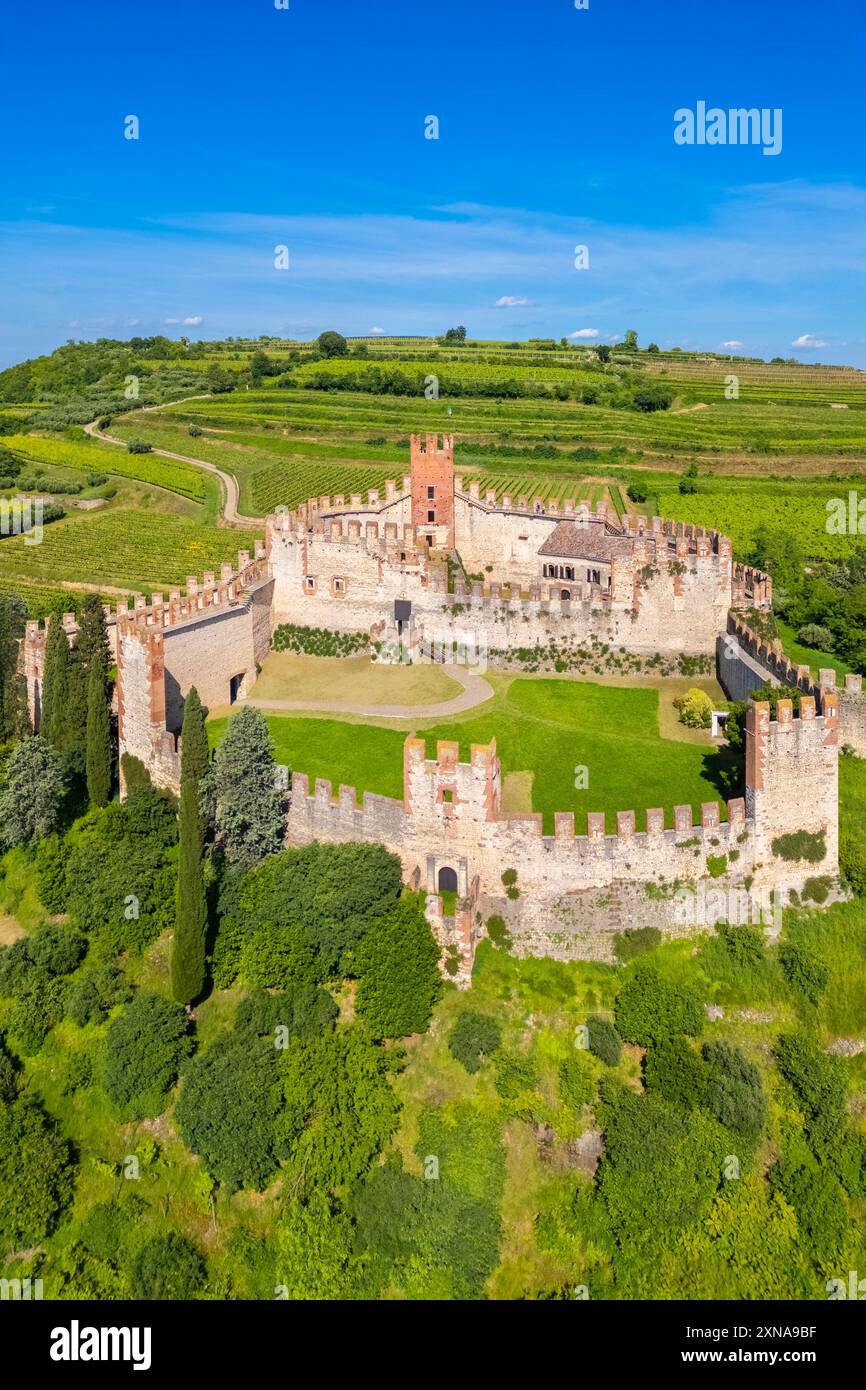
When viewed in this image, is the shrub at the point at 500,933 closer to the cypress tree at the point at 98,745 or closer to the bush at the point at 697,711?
the bush at the point at 697,711

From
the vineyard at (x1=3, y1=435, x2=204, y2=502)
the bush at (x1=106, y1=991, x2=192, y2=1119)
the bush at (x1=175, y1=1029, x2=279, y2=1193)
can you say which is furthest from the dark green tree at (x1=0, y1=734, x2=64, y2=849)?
the vineyard at (x1=3, y1=435, x2=204, y2=502)

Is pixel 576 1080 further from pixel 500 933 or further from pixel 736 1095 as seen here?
pixel 500 933

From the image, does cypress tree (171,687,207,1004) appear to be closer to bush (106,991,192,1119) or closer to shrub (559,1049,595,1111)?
bush (106,991,192,1119)

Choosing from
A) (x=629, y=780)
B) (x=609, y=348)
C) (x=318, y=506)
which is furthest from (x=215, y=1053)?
(x=609, y=348)

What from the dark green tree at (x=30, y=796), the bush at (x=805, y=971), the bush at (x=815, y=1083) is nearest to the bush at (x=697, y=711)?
the bush at (x=805, y=971)

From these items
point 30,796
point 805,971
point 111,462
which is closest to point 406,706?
point 30,796

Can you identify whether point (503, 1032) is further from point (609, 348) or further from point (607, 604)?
point (609, 348)
